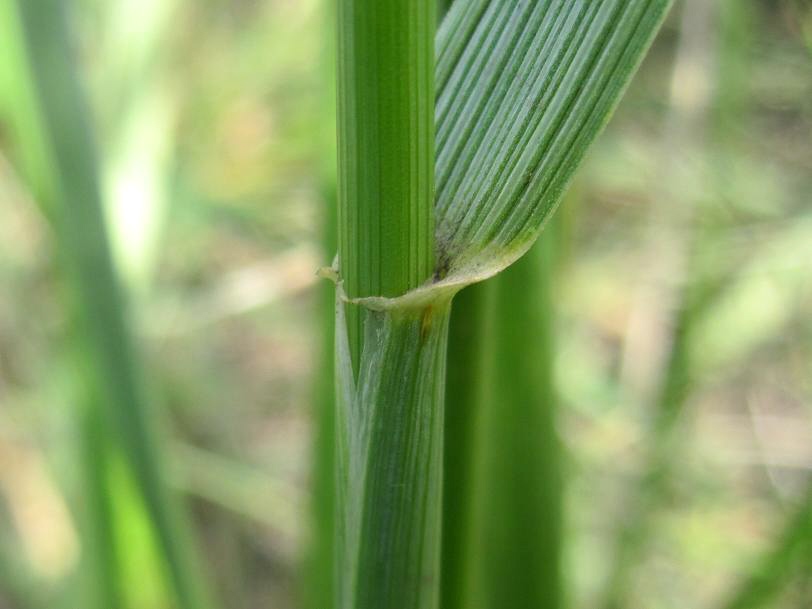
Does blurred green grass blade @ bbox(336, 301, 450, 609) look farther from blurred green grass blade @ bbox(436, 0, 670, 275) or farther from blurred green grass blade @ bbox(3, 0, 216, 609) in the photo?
blurred green grass blade @ bbox(3, 0, 216, 609)

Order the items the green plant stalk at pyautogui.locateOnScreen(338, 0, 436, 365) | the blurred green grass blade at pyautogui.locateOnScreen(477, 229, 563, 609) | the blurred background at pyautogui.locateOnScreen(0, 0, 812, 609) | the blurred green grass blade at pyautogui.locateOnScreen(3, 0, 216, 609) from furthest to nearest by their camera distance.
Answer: the blurred background at pyautogui.locateOnScreen(0, 0, 812, 609) → the blurred green grass blade at pyautogui.locateOnScreen(3, 0, 216, 609) → the blurred green grass blade at pyautogui.locateOnScreen(477, 229, 563, 609) → the green plant stalk at pyautogui.locateOnScreen(338, 0, 436, 365)

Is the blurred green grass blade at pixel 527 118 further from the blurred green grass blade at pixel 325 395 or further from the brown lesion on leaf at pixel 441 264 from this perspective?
the blurred green grass blade at pixel 325 395

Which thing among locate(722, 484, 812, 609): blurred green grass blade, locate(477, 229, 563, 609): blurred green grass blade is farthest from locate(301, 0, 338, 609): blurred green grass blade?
locate(722, 484, 812, 609): blurred green grass blade

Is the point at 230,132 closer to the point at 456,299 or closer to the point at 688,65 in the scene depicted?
the point at 688,65

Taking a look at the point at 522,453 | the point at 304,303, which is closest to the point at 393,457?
the point at 522,453

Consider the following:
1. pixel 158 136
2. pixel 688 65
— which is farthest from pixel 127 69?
pixel 688 65

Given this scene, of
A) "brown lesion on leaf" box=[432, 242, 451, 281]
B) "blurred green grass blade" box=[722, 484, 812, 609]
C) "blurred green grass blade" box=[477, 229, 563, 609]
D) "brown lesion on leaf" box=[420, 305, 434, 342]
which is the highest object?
"brown lesion on leaf" box=[432, 242, 451, 281]
